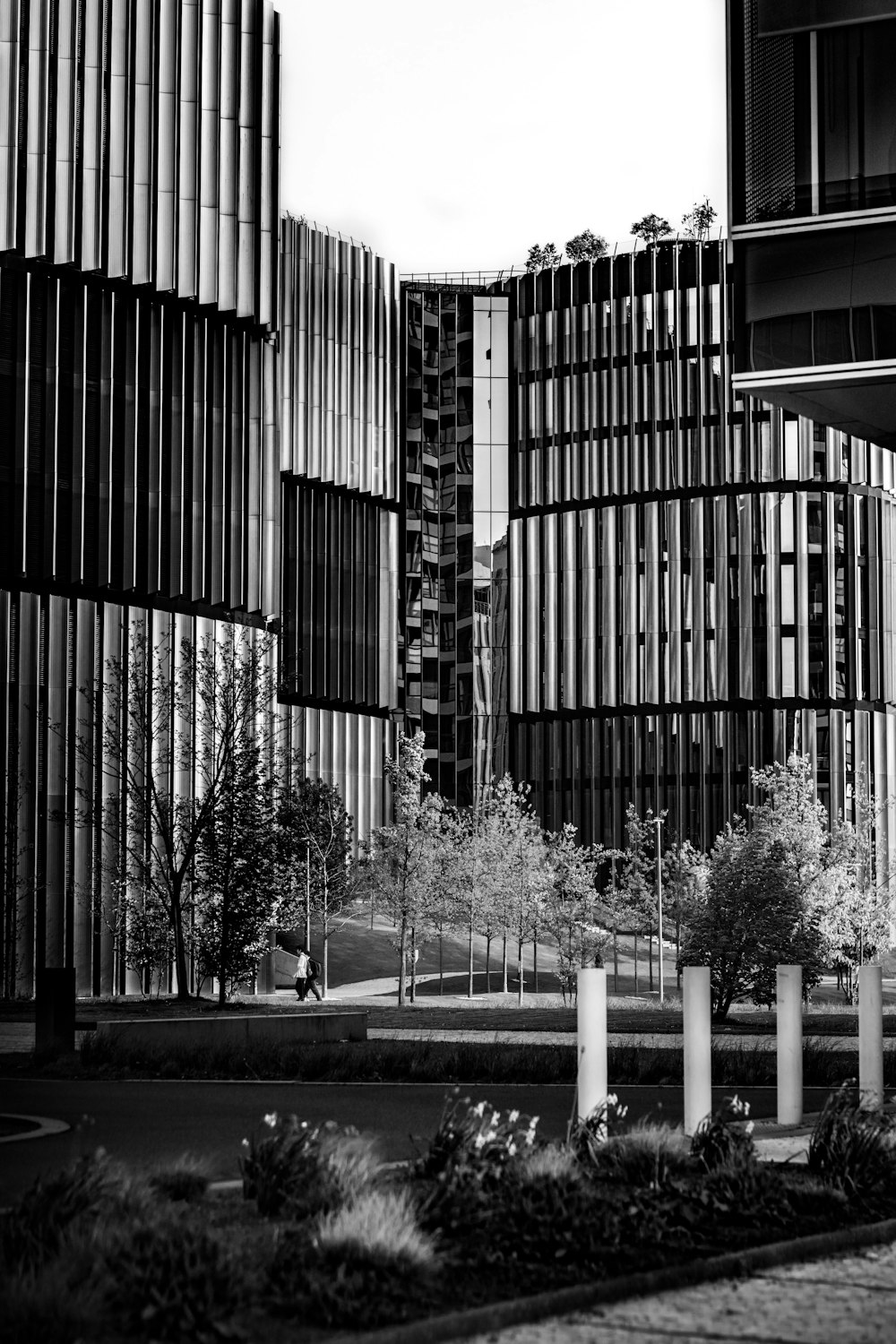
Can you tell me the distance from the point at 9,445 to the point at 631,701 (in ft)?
144

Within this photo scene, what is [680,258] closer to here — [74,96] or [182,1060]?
[74,96]

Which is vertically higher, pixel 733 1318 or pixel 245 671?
pixel 245 671

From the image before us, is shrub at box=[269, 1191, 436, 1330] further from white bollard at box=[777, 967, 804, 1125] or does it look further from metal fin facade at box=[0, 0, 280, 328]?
metal fin facade at box=[0, 0, 280, 328]

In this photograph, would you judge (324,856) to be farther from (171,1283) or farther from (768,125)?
(171,1283)

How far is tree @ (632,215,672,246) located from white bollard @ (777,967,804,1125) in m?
81.0

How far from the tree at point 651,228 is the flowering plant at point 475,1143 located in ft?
278

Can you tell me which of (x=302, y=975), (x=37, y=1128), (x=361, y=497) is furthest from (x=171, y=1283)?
(x=361, y=497)

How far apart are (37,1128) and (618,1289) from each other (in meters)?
7.65

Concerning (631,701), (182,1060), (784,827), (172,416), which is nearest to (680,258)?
(631,701)

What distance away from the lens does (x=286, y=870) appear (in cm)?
4238

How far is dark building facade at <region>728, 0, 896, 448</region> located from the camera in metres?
22.8

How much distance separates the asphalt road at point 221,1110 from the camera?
12.9 m

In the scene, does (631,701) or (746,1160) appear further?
(631,701)

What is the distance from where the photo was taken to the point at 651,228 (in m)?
91.6
